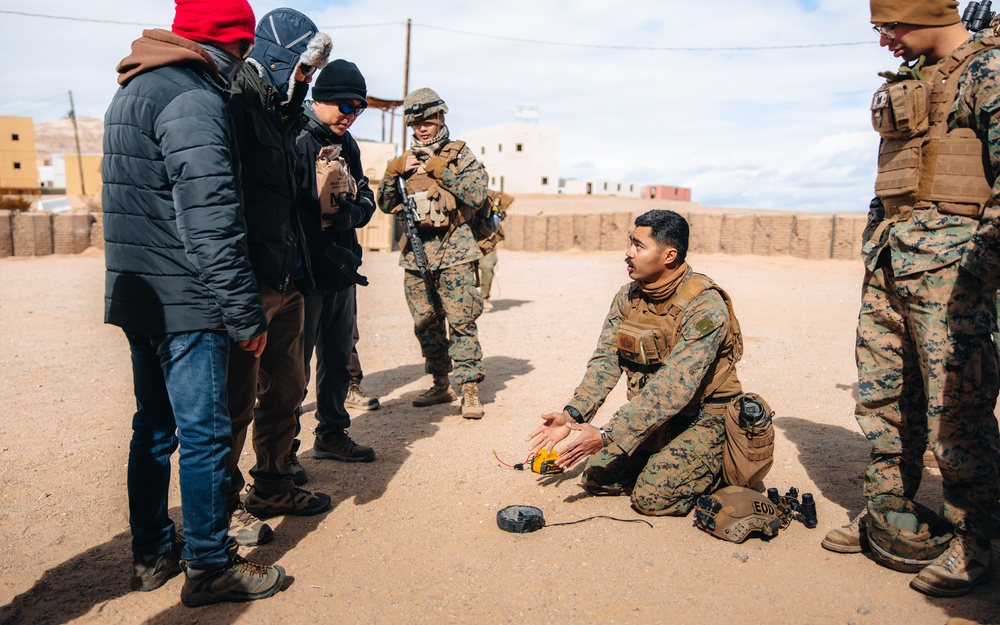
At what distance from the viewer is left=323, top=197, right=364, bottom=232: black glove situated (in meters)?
3.69

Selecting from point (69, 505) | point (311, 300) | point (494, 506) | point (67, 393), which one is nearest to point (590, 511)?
point (494, 506)

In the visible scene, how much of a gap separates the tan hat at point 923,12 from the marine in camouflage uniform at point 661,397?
1.18 m

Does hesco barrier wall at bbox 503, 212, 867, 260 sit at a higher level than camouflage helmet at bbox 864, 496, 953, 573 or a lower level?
higher

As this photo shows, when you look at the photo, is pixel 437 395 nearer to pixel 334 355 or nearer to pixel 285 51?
pixel 334 355

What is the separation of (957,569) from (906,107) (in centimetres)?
179

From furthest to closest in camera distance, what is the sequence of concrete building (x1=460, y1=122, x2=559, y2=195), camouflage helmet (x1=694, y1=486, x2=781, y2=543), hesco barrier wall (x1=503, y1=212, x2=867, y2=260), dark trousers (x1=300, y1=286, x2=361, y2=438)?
concrete building (x1=460, y1=122, x2=559, y2=195) → hesco barrier wall (x1=503, y1=212, x2=867, y2=260) → dark trousers (x1=300, y1=286, x2=361, y2=438) → camouflage helmet (x1=694, y1=486, x2=781, y2=543)

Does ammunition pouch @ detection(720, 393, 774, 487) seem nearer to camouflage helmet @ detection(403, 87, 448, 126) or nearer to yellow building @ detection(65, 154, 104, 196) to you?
camouflage helmet @ detection(403, 87, 448, 126)

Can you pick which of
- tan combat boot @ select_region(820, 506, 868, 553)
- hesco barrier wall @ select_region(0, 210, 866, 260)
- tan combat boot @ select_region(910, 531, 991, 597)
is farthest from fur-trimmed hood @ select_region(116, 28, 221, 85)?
hesco barrier wall @ select_region(0, 210, 866, 260)

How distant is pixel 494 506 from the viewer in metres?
3.61

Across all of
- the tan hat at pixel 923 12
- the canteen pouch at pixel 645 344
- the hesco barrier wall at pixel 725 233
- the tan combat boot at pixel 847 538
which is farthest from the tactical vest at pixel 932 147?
the hesco barrier wall at pixel 725 233

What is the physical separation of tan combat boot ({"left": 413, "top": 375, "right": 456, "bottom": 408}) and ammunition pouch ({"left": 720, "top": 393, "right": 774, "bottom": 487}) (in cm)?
261

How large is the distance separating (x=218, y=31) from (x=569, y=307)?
8184 mm

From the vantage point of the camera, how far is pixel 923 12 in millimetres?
2846

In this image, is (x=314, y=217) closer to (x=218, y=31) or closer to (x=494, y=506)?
(x=218, y=31)
